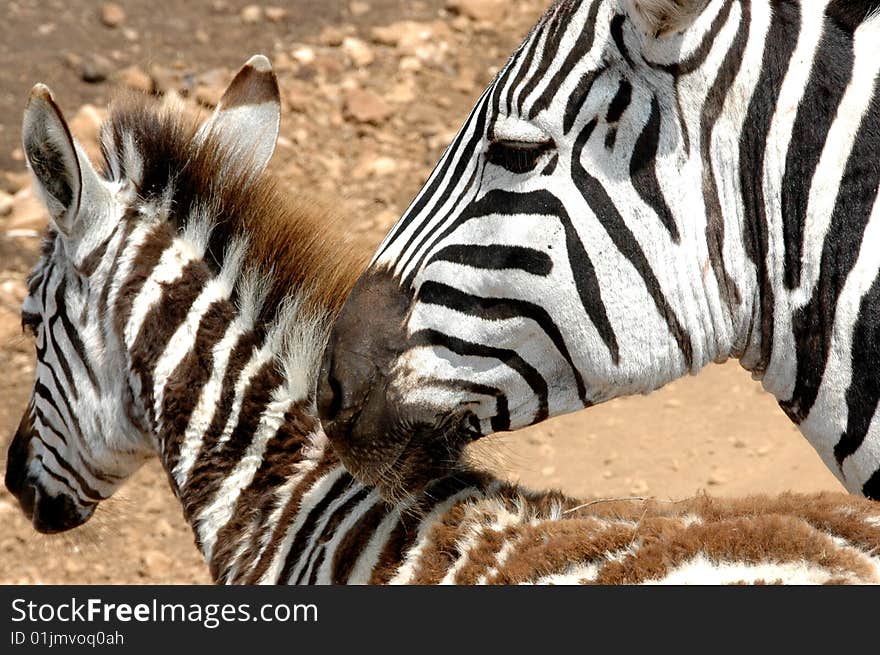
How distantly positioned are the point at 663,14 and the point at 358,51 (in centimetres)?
680

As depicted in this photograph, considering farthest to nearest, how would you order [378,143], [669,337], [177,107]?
[378,143] < [177,107] < [669,337]

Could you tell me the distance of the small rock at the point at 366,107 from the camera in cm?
870

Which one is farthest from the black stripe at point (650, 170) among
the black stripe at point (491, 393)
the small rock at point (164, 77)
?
the small rock at point (164, 77)

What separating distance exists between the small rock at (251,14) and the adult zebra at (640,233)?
22.8 ft

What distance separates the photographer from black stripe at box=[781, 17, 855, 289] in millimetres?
2863

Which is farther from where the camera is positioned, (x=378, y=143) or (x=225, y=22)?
(x=225, y=22)

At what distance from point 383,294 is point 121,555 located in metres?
3.65

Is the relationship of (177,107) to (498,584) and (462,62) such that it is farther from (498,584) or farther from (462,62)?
(462,62)

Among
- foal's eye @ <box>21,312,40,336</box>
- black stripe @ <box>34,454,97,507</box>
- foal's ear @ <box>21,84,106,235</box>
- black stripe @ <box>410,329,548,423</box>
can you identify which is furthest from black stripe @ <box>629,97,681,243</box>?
black stripe @ <box>34,454,97,507</box>

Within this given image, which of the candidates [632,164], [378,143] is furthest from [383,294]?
[378,143]

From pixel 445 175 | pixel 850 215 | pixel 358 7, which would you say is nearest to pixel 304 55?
pixel 358 7

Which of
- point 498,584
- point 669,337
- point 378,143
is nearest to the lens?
point 498,584

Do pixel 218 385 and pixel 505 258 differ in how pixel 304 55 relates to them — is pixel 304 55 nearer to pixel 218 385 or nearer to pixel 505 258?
pixel 218 385
